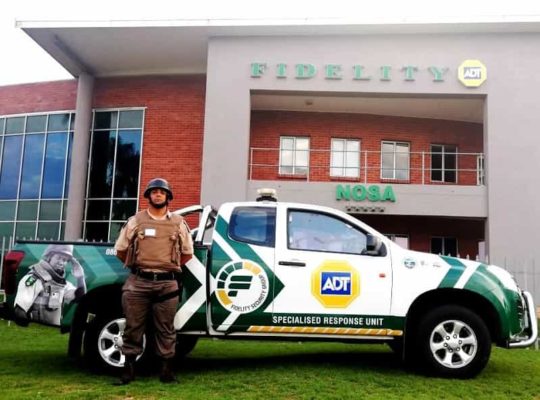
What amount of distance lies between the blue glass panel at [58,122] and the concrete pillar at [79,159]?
0.96m

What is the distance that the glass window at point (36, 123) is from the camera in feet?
60.0

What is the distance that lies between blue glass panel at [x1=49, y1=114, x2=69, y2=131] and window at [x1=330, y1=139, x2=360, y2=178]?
8545 millimetres

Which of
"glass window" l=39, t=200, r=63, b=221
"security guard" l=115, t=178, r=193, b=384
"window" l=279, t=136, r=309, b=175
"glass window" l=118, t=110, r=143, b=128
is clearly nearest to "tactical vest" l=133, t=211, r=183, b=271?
"security guard" l=115, t=178, r=193, b=384

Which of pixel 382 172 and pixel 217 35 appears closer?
pixel 217 35

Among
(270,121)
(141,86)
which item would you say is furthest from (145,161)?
(270,121)

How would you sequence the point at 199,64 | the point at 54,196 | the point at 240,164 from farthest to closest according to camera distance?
the point at 54,196
the point at 199,64
the point at 240,164

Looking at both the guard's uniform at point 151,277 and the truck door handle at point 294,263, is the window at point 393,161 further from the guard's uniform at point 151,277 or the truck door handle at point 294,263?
the guard's uniform at point 151,277

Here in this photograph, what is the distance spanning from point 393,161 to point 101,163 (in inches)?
352

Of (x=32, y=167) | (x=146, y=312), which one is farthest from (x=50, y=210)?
(x=146, y=312)

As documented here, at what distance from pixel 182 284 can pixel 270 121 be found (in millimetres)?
11773

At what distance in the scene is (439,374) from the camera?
5.66 metres

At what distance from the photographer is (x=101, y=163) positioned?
57.5 ft

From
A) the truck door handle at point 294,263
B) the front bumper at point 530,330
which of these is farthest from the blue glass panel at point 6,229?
the front bumper at point 530,330

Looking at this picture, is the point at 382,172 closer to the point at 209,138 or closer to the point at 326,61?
the point at 326,61
